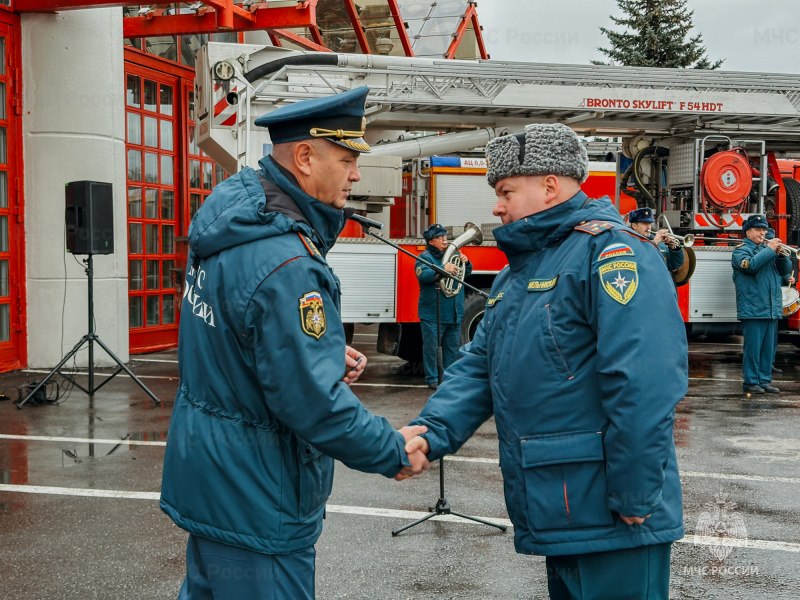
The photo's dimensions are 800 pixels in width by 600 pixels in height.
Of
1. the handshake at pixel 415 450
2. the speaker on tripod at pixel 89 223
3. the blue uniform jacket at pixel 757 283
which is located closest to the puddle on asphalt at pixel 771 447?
the blue uniform jacket at pixel 757 283

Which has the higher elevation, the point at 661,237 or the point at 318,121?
the point at 318,121

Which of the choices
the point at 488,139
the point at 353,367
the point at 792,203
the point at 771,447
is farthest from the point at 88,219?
the point at 792,203

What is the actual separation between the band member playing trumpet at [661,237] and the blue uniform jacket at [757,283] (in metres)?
0.89

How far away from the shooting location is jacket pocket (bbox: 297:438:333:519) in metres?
2.27

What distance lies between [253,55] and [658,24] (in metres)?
28.3

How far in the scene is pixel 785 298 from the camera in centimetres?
1146

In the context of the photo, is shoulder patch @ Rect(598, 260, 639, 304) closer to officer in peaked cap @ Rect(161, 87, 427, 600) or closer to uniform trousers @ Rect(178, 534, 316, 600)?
officer in peaked cap @ Rect(161, 87, 427, 600)

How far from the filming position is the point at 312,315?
2152mm

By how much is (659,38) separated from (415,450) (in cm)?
3467

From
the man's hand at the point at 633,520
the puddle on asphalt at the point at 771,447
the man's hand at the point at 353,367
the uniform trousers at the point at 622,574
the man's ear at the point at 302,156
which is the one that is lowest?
the puddle on asphalt at the point at 771,447

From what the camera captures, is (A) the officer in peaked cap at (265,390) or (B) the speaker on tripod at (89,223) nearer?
(A) the officer in peaked cap at (265,390)

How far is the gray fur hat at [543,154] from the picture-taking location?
2574mm

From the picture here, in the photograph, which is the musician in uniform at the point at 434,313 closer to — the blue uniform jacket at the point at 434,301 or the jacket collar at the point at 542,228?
the blue uniform jacket at the point at 434,301

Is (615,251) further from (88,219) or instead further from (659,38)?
(659,38)
